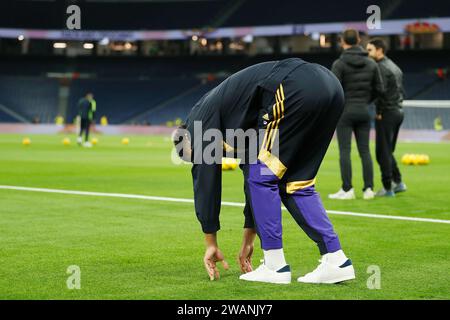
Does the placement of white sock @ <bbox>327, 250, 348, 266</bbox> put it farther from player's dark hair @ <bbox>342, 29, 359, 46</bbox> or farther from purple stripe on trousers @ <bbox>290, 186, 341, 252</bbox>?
player's dark hair @ <bbox>342, 29, 359, 46</bbox>

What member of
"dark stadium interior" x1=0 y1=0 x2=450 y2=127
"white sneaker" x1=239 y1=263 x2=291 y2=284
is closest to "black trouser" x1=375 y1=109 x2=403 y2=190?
"white sneaker" x1=239 y1=263 x2=291 y2=284

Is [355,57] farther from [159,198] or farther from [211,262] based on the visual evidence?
[211,262]

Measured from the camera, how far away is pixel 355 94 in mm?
11766

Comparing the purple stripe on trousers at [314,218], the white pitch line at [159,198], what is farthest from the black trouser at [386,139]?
the purple stripe on trousers at [314,218]

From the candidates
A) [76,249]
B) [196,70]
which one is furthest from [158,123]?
[76,249]

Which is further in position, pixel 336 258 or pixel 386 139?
pixel 386 139

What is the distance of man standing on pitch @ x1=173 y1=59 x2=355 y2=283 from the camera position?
558 centimetres

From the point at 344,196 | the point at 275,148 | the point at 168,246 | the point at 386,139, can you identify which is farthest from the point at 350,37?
the point at 275,148

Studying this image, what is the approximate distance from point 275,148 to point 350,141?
6.48 m

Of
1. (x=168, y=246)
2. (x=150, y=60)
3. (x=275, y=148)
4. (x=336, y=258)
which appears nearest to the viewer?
(x=275, y=148)

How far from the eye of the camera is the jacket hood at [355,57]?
456 inches

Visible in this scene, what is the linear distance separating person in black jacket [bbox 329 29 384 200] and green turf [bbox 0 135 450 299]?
50 centimetres
